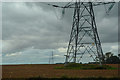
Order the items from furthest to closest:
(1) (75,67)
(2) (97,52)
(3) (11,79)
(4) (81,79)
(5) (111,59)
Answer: (5) (111,59) → (1) (75,67) → (2) (97,52) → (3) (11,79) → (4) (81,79)

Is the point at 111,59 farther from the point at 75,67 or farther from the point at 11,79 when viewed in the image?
the point at 11,79

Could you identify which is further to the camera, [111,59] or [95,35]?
[111,59]

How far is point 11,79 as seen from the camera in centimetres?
1977

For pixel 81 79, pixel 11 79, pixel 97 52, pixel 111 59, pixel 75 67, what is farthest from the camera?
pixel 111 59

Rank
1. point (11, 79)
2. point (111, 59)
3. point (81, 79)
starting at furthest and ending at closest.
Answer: point (111, 59) → point (11, 79) → point (81, 79)

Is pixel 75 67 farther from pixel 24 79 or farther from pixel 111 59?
pixel 111 59

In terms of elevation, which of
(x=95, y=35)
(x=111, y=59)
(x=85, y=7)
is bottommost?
(x=111, y=59)

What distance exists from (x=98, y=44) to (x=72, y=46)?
5.20 meters

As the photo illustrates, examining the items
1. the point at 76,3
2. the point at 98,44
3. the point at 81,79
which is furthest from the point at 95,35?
the point at 81,79

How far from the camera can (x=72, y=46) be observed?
41.0 metres

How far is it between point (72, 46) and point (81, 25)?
4602mm

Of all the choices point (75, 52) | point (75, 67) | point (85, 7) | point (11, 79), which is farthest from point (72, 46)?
point (11, 79)

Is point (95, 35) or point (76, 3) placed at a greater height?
point (76, 3)

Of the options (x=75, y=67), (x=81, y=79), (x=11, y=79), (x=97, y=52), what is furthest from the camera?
(x=75, y=67)
